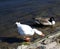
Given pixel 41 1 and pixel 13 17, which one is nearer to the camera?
pixel 13 17

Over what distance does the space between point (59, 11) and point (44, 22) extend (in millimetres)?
2635

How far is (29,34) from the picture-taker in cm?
1041

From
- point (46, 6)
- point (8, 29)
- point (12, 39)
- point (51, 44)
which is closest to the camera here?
point (51, 44)

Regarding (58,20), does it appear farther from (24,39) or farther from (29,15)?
(24,39)

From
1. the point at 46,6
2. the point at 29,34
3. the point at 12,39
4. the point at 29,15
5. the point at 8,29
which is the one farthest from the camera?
the point at 46,6

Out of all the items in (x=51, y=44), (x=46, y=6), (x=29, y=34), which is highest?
(x=51, y=44)

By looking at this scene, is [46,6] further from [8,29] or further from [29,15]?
[8,29]

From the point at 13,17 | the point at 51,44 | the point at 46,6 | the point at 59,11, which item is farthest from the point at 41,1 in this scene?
the point at 51,44

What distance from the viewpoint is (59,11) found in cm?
1559

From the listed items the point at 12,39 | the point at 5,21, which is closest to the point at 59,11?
the point at 5,21

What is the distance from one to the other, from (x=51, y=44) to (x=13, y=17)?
7.65m

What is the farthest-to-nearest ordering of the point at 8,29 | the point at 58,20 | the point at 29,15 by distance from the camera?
the point at 29,15 → the point at 58,20 → the point at 8,29

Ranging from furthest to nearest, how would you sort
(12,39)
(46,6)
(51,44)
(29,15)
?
1. (46,6)
2. (29,15)
3. (12,39)
4. (51,44)

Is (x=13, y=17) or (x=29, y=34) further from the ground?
(x=29, y=34)
